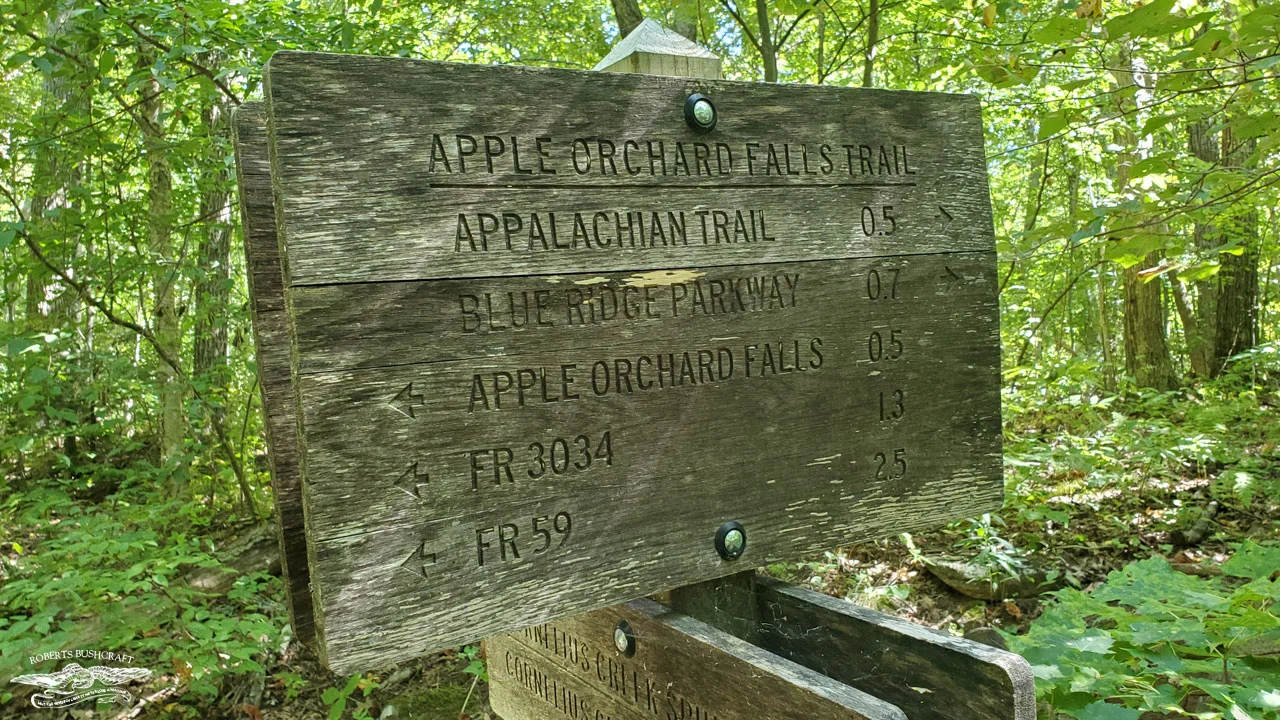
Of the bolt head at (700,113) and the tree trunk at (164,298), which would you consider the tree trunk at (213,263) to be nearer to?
the tree trunk at (164,298)

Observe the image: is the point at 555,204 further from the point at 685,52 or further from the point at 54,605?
the point at 54,605

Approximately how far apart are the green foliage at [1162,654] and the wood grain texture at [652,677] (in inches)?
35.7

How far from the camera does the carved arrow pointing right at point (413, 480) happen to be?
1.08 metres

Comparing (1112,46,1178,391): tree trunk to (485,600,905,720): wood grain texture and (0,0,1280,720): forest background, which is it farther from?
(485,600,905,720): wood grain texture

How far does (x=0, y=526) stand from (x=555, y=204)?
6.85 meters

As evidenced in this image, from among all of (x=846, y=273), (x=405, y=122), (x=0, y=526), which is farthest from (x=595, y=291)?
(x=0, y=526)

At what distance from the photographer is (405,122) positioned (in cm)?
109

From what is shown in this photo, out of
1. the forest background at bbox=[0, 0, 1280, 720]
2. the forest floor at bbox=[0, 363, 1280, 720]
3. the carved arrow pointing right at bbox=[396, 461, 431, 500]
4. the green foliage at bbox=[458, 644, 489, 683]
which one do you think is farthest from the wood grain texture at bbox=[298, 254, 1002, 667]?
the green foliage at bbox=[458, 644, 489, 683]

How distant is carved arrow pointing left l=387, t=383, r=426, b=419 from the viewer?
107cm

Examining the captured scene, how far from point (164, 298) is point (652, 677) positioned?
19.7ft

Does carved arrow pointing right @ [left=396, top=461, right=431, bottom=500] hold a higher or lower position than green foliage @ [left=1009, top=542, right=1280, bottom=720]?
higher

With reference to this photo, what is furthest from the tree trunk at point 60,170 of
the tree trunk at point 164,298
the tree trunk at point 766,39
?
the tree trunk at point 766,39

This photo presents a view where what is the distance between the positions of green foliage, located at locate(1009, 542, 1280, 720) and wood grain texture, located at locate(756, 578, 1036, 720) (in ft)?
2.03

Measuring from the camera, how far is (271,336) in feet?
3.93
